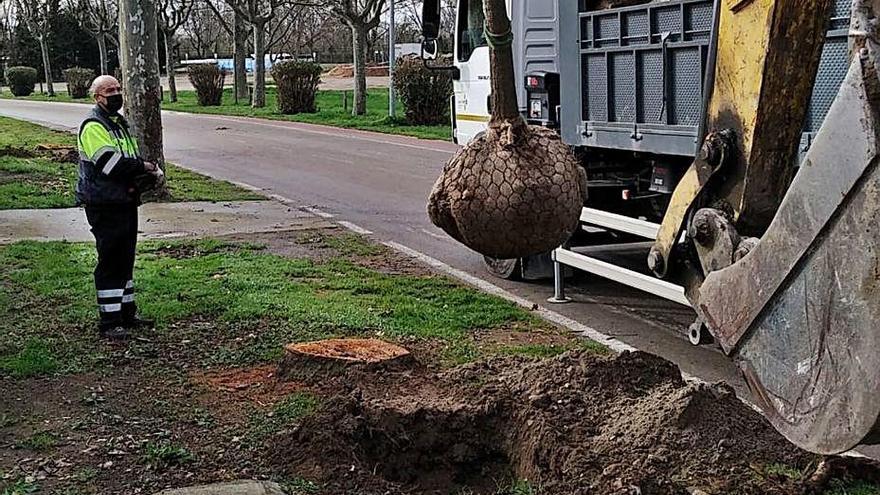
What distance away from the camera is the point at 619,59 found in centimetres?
725

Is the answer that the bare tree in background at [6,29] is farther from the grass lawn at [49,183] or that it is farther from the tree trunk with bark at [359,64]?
the grass lawn at [49,183]

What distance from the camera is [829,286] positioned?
2.75 m

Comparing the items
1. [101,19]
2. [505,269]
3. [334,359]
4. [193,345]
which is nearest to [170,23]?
[101,19]

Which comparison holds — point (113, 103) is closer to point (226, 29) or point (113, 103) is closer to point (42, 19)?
point (226, 29)

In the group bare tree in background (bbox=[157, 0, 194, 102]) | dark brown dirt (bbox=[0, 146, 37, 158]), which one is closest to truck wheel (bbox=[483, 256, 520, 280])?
dark brown dirt (bbox=[0, 146, 37, 158])

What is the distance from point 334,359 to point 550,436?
5.71 ft

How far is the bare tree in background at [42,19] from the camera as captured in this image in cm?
5544

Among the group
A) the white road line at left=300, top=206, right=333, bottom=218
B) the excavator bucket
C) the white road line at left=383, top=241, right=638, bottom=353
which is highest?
the excavator bucket

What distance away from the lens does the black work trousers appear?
733 cm

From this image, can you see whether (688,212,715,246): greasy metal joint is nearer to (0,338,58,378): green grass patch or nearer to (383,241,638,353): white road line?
(383,241,638,353): white road line

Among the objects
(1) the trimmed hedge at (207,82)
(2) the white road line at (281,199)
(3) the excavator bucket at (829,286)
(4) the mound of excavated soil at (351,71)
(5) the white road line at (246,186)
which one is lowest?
(2) the white road line at (281,199)

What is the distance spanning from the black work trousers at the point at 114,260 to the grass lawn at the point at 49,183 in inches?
278

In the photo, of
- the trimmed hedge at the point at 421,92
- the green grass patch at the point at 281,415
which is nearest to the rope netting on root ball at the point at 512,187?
the green grass patch at the point at 281,415

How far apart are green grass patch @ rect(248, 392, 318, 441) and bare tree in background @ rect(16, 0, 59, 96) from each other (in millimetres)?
53618
